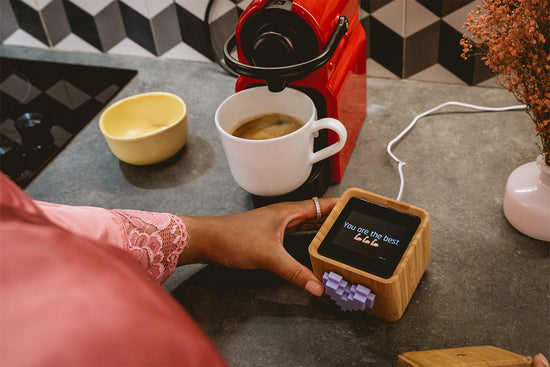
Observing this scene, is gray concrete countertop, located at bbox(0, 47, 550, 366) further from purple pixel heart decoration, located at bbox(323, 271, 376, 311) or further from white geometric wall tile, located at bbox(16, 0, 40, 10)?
white geometric wall tile, located at bbox(16, 0, 40, 10)

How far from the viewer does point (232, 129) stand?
824mm

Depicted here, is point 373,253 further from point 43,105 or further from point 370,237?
point 43,105

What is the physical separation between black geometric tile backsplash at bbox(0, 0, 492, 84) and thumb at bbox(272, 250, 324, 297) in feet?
2.01

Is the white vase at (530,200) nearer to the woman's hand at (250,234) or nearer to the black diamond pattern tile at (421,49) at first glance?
the woman's hand at (250,234)

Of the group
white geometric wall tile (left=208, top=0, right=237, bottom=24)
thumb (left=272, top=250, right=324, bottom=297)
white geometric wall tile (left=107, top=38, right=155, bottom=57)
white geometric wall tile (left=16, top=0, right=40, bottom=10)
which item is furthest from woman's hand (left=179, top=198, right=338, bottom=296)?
white geometric wall tile (left=16, top=0, right=40, bottom=10)

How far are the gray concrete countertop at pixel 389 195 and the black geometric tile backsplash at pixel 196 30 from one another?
2.0 inches

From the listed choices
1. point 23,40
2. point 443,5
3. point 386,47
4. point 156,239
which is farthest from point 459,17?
point 23,40

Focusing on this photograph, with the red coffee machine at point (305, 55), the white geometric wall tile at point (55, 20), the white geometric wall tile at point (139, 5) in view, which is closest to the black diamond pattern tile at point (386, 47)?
the red coffee machine at point (305, 55)

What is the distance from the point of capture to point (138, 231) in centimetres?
72

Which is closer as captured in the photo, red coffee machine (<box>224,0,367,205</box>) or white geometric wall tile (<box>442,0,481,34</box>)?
red coffee machine (<box>224,0,367,205</box>)

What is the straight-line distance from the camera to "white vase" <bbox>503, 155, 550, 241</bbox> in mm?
729

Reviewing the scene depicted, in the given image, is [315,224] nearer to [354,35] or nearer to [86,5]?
[354,35]

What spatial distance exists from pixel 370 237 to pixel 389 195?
228 mm

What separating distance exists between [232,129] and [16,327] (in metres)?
0.57
